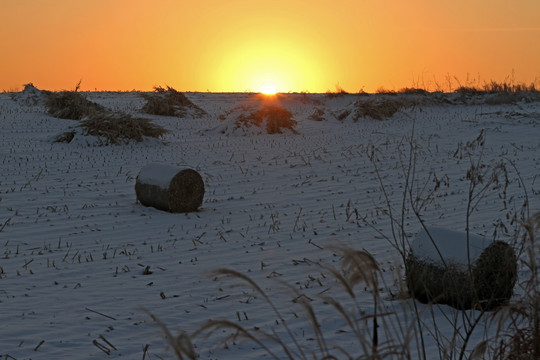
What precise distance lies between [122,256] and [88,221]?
2001 mm

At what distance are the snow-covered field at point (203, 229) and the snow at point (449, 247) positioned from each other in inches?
11.6

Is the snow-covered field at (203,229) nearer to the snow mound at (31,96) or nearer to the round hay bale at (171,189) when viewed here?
the round hay bale at (171,189)

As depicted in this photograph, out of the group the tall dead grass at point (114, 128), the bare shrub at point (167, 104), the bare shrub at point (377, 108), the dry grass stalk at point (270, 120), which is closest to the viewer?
the tall dead grass at point (114, 128)

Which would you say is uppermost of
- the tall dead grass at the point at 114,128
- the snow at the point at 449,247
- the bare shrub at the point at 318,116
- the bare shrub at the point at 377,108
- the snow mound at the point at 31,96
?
the snow mound at the point at 31,96

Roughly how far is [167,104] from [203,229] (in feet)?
62.1

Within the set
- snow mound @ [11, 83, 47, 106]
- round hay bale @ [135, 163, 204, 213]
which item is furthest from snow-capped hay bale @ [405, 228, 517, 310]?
snow mound @ [11, 83, 47, 106]

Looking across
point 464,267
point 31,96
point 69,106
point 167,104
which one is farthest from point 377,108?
point 464,267

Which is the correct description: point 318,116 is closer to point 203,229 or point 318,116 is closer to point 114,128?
point 114,128

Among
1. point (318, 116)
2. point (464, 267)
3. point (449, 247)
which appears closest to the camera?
point (464, 267)

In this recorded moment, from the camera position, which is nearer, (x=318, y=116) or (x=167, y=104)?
(x=318, y=116)

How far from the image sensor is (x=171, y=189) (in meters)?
9.33

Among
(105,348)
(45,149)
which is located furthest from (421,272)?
(45,149)

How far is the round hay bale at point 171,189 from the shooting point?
368 inches

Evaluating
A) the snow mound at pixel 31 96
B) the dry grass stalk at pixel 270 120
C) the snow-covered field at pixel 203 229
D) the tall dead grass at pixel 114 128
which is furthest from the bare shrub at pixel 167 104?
the snow-covered field at pixel 203 229
